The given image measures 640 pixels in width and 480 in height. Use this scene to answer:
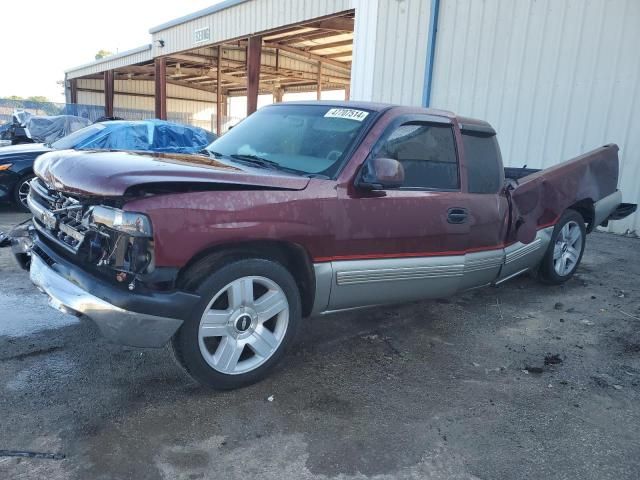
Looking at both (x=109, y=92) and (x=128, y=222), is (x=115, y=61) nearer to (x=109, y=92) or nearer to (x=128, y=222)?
(x=109, y=92)

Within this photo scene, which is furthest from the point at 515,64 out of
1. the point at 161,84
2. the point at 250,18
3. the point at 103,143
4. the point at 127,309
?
the point at 161,84

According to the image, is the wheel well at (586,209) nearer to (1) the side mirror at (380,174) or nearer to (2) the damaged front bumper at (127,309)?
(1) the side mirror at (380,174)

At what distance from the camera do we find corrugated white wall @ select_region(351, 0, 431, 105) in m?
10.5

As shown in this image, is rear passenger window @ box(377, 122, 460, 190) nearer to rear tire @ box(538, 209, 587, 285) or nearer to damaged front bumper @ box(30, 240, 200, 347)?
damaged front bumper @ box(30, 240, 200, 347)

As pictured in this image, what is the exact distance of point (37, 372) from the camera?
308cm

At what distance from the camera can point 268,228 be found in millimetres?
2801

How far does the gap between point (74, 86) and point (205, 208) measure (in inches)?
1548

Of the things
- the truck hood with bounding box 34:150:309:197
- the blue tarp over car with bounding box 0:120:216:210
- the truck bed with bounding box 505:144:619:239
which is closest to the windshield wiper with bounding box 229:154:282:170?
the truck hood with bounding box 34:150:309:197

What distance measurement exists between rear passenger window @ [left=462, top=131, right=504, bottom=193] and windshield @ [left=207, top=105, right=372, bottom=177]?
3.47 ft

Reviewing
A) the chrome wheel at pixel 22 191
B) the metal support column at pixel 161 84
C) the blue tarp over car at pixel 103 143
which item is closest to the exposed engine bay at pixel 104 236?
the blue tarp over car at pixel 103 143

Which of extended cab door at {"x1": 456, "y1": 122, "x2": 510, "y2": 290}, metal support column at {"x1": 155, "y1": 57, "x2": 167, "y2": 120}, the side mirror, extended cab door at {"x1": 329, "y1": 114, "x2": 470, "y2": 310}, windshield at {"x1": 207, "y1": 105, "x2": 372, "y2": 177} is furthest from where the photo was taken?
metal support column at {"x1": 155, "y1": 57, "x2": 167, "y2": 120}

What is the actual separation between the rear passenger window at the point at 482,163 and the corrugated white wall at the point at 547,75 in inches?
201

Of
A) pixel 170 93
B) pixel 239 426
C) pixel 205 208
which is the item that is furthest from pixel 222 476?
pixel 170 93

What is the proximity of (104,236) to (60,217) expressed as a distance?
57cm
